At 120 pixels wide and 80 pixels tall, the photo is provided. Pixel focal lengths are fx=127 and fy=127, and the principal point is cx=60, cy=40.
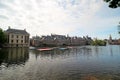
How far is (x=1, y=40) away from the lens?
280 feet

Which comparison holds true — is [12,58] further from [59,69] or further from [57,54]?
[57,54]

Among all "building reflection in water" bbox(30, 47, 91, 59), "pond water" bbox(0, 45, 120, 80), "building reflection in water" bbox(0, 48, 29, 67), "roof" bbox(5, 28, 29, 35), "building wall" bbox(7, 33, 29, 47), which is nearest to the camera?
"pond water" bbox(0, 45, 120, 80)

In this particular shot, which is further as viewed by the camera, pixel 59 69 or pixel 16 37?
pixel 16 37

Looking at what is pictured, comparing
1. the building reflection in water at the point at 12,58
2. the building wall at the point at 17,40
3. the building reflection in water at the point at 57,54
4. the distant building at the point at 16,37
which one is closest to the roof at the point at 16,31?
the distant building at the point at 16,37

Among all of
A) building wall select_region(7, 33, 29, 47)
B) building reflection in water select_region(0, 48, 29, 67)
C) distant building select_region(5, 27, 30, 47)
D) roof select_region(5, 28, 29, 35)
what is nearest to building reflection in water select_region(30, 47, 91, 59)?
building reflection in water select_region(0, 48, 29, 67)

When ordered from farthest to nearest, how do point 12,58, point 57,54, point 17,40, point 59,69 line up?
point 17,40
point 57,54
point 12,58
point 59,69

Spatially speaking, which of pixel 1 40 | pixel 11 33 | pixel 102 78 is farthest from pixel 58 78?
pixel 11 33

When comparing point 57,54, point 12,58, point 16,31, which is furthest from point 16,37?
point 12,58

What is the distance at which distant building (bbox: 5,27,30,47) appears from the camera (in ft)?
363

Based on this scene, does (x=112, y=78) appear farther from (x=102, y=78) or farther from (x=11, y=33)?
(x=11, y=33)

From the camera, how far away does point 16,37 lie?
115375 millimetres

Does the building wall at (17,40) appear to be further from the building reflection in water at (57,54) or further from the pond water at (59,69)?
the pond water at (59,69)

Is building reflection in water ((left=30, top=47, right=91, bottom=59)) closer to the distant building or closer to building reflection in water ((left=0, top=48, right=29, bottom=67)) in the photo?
building reflection in water ((left=0, top=48, right=29, bottom=67))

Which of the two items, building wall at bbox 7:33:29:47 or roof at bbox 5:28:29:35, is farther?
roof at bbox 5:28:29:35
